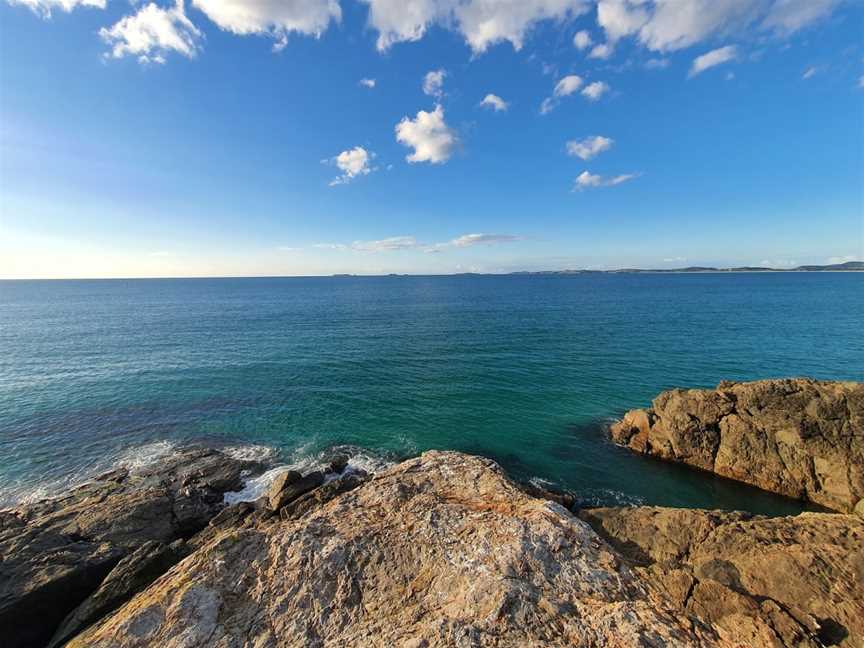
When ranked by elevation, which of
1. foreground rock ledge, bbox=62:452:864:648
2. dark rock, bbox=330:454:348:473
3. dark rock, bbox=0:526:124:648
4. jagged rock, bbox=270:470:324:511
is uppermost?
foreground rock ledge, bbox=62:452:864:648

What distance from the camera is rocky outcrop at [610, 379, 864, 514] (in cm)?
2017

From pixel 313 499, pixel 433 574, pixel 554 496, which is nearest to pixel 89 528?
pixel 313 499

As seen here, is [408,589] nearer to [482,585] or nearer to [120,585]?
[482,585]

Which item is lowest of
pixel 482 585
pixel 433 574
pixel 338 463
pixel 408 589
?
pixel 338 463

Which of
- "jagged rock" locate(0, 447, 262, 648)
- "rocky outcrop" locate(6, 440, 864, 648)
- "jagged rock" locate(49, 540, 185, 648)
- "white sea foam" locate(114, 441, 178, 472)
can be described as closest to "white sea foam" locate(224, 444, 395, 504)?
"jagged rock" locate(0, 447, 262, 648)

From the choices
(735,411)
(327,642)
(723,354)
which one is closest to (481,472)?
(327,642)

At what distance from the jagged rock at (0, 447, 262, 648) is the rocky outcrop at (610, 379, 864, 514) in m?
30.4

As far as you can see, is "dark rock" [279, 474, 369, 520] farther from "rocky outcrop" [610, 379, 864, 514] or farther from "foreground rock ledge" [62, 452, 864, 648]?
"rocky outcrop" [610, 379, 864, 514]

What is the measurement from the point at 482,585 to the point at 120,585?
13.3 m

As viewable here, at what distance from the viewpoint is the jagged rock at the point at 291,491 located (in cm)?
1877

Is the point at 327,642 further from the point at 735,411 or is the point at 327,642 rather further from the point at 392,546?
the point at 735,411

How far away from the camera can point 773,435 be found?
73.0ft

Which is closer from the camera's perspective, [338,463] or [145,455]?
[338,463]

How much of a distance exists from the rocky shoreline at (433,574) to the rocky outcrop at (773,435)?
8.10 metres
